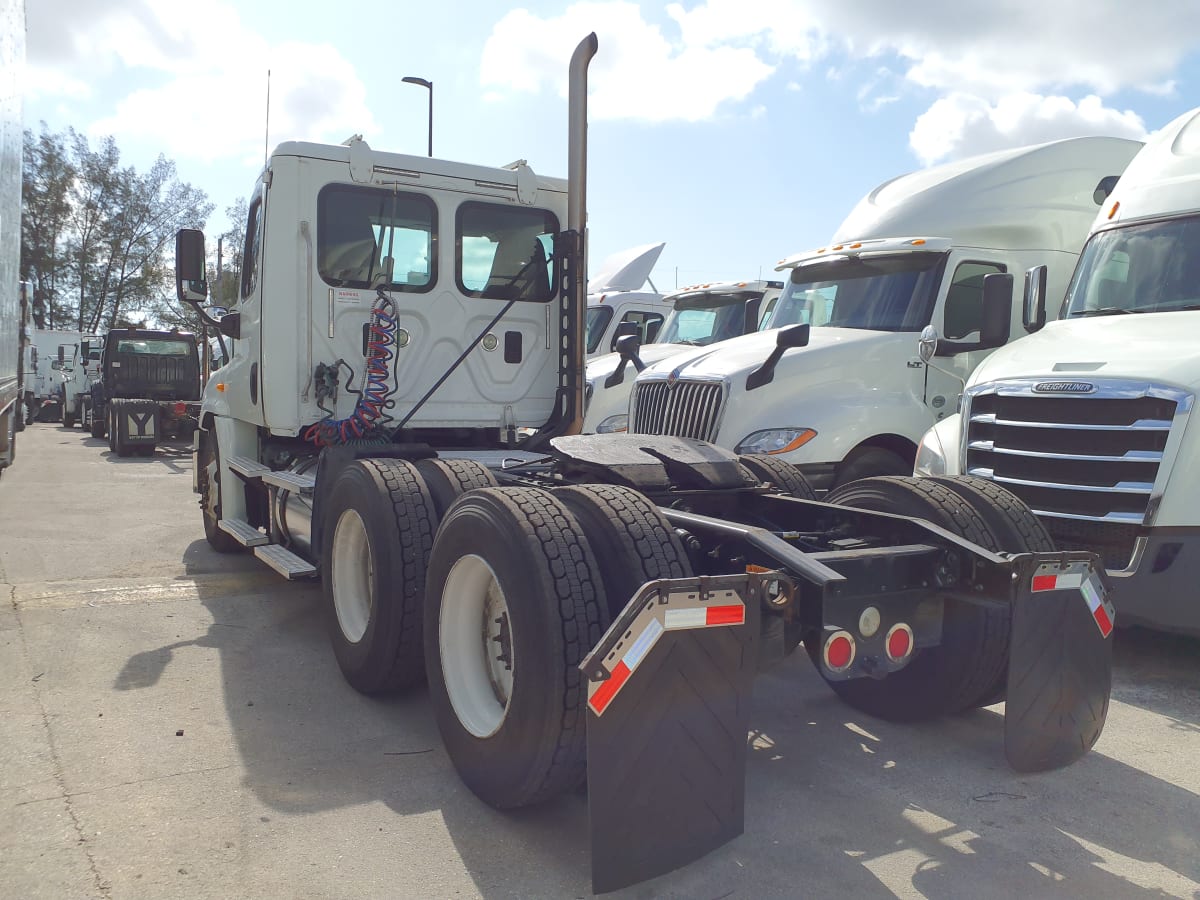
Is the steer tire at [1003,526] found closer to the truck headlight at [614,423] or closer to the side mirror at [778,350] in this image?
the side mirror at [778,350]

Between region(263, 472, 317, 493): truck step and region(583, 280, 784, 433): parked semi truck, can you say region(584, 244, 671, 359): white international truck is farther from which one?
region(263, 472, 317, 493): truck step

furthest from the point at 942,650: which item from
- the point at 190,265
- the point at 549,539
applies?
the point at 190,265

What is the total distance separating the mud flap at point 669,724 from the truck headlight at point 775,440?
4.07 metres

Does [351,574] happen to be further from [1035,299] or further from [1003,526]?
[1035,299]

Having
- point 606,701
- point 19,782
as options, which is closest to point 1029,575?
point 606,701

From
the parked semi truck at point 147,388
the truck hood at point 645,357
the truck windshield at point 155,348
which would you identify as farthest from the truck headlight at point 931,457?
the truck windshield at point 155,348

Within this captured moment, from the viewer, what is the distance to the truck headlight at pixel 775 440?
22.5 feet

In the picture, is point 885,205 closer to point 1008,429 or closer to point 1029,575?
point 1008,429

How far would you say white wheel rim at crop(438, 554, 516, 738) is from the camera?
3602mm

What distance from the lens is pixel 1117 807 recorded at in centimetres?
350

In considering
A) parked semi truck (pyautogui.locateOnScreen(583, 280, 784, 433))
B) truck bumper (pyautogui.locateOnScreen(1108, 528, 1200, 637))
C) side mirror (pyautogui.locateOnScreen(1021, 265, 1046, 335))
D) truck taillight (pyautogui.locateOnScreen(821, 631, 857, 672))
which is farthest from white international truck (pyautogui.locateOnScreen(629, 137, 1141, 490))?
truck taillight (pyautogui.locateOnScreen(821, 631, 857, 672))

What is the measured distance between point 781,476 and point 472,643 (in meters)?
2.18

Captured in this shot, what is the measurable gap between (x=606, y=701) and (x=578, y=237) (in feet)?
14.4

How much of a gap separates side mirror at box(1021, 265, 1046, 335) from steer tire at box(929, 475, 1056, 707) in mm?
3089
